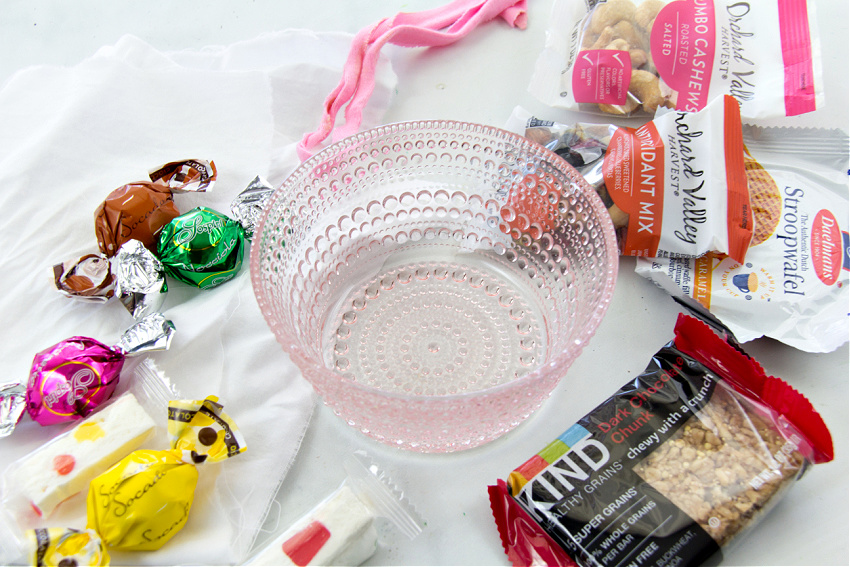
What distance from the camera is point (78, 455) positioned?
21.5 inches

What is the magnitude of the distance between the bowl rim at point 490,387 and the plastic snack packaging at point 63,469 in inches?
7.4

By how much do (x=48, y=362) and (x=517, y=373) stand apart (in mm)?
454

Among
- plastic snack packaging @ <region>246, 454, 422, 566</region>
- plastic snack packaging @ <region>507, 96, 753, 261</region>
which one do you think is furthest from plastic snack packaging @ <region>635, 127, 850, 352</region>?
plastic snack packaging @ <region>246, 454, 422, 566</region>

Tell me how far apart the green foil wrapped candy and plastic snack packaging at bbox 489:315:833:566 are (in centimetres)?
37

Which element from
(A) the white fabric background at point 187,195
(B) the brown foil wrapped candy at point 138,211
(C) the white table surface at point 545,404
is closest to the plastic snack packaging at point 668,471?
(C) the white table surface at point 545,404

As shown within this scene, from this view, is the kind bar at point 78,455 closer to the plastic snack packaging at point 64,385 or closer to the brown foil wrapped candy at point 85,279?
the plastic snack packaging at point 64,385

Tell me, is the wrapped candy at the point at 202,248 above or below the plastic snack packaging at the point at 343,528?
above

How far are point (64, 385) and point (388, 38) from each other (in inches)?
23.2

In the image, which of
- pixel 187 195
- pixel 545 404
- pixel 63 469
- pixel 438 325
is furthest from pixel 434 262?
pixel 63 469

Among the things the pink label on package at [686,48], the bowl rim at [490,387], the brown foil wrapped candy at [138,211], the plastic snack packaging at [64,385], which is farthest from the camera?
the pink label on package at [686,48]

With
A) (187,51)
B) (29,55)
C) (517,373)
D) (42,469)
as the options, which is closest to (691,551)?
(517,373)

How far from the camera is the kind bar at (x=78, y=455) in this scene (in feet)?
1.75

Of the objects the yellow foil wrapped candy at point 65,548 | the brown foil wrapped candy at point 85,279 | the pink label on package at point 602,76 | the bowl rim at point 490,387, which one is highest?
the pink label on package at point 602,76

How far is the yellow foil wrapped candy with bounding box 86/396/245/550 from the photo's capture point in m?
0.51
